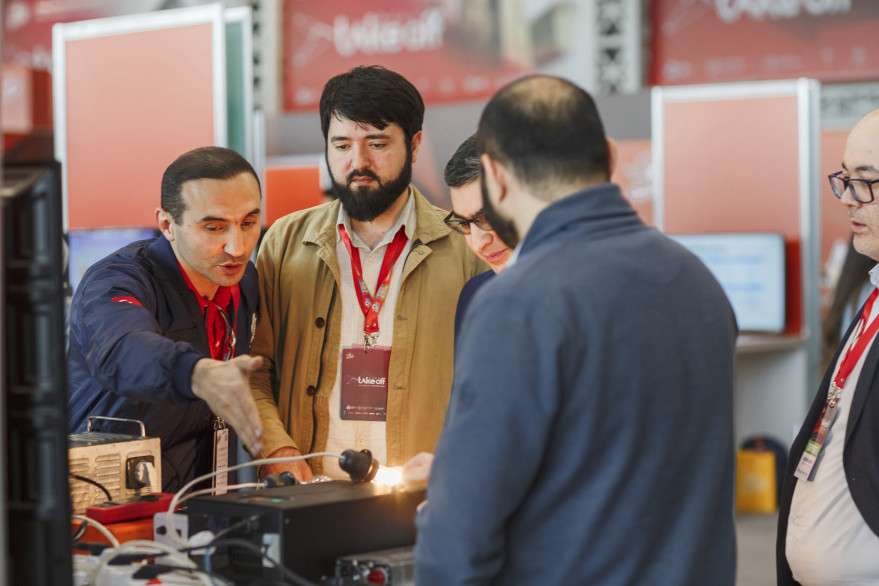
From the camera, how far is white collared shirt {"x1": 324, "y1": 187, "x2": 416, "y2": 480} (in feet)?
7.36

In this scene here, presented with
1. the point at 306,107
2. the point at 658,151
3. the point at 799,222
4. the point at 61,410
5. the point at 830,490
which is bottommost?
the point at 830,490

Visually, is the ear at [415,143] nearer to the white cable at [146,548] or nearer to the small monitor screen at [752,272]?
the white cable at [146,548]

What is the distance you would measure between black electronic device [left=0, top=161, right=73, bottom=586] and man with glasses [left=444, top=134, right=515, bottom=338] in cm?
100

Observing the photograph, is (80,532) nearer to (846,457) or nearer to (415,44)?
(846,457)

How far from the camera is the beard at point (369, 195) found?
221 centimetres

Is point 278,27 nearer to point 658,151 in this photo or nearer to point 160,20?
point 658,151

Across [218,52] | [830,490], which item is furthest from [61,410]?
[218,52]

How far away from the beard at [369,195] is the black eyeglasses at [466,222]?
0.14 metres

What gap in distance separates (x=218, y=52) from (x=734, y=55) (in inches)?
268

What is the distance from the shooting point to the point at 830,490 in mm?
1883

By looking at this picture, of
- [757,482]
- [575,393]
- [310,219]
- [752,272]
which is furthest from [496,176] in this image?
[757,482]

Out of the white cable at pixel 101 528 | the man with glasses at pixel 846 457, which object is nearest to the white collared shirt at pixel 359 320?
the white cable at pixel 101 528

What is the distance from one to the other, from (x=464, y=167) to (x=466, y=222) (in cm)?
12

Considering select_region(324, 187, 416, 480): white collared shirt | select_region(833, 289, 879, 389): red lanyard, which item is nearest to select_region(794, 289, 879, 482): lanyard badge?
select_region(833, 289, 879, 389): red lanyard
